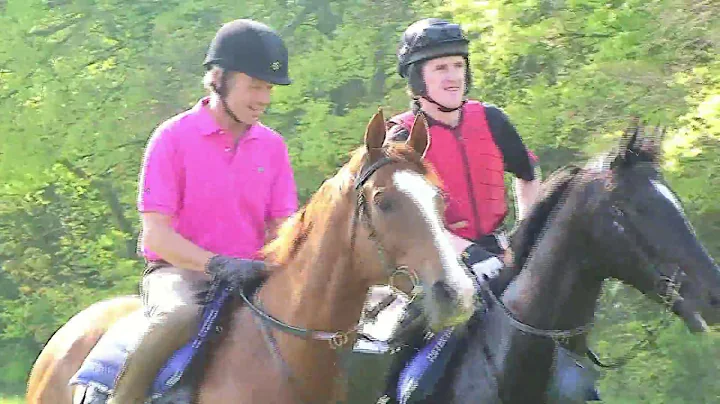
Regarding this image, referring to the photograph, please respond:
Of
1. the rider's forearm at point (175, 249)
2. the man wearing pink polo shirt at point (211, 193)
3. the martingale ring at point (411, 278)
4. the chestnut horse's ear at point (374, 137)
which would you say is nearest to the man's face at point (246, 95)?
the man wearing pink polo shirt at point (211, 193)

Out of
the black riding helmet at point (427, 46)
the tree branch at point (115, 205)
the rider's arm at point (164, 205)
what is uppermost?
the black riding helmet at point (427, 46)

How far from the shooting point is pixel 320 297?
4.36 m

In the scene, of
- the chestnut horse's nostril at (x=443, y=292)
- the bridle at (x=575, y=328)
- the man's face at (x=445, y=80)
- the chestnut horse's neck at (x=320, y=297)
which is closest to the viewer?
the chestnut horse's nostril at (x=443, y=292)

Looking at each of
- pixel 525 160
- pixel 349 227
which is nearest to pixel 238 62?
pixel 349 227

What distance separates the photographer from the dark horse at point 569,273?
14.8 ft

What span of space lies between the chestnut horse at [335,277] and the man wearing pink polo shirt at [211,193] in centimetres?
19

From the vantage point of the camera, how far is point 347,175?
4.20 m

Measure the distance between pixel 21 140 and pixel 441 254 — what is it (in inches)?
592

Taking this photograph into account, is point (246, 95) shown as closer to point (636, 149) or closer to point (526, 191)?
point (636, 149)

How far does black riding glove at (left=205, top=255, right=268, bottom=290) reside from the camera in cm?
465

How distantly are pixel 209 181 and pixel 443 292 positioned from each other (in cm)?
164

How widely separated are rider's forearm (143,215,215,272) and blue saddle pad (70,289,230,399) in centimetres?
18

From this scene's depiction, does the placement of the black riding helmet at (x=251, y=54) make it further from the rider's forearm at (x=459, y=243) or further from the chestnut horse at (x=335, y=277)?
the rider's forearm at (x=459, y=243)

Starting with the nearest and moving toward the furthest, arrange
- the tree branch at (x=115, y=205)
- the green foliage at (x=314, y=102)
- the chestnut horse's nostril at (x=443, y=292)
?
the chestnut horse's nostril at (x=443, y=292) < the green foliage at (x=314, y=102) < the tree branch at (x=115, y=205)
